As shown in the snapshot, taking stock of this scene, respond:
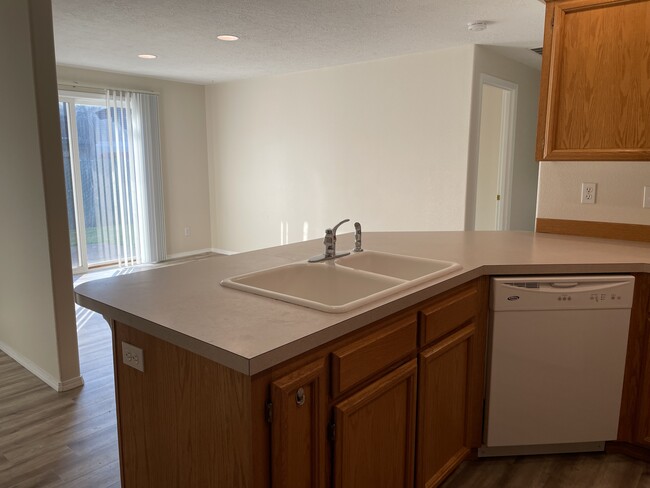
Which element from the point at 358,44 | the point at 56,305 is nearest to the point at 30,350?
the point at 56,305

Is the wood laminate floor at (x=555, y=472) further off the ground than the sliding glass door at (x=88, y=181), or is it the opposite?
the sliding glass door at (x=88, y=181)

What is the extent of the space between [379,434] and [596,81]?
2000 millimetres

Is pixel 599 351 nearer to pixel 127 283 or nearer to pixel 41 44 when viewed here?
pixel 127 283

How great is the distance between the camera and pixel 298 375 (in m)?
1.18

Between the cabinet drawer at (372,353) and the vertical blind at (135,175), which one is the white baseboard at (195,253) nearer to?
the vertical blind at (135,175)

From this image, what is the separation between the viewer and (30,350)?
10.3 feet

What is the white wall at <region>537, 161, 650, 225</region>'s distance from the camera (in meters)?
2.53

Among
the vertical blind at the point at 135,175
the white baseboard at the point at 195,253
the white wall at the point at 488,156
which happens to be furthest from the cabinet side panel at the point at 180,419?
the white baseboard at the point at 195,253

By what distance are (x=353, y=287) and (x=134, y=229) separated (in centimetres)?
505

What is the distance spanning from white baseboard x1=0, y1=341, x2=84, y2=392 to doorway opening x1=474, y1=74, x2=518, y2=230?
4.05 m

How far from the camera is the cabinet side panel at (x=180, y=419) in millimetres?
1148

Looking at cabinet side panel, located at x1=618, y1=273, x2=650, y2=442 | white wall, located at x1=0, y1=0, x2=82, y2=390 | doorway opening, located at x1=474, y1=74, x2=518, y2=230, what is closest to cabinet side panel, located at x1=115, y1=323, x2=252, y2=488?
white wall, located at x1=0, y1=0, x2=82, y2=390

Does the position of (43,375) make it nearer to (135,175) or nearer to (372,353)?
(372,353)

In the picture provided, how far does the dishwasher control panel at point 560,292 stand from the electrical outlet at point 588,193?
0.78 metres
